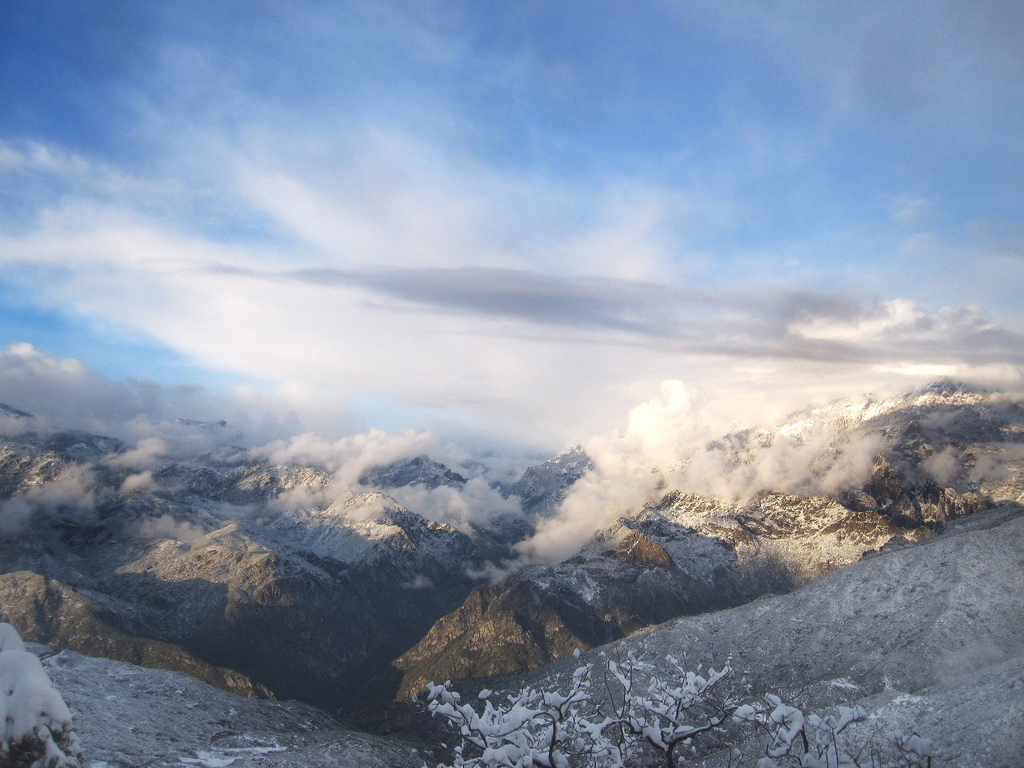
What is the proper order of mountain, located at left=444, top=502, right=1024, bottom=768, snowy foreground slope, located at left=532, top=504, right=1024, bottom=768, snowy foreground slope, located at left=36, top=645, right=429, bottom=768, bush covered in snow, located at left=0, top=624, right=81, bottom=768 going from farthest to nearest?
1. snowy foreground slope, located at left=36, top=645, right=429, bottom=768
2. snowy foreground slope, located at left=532, top=504, right=1024, bottom=768
3. mountain, located at left=444, top=502, right=1024, bottom=768
4. bush covered in snow, located at left=0, top=624, right=81, bottom=768

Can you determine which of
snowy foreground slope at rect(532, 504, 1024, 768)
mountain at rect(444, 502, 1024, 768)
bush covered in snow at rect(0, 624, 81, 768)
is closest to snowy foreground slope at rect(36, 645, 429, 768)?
mountain at rect(444, 502, 1024, 768)

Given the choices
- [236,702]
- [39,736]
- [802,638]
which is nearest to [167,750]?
[236,702]

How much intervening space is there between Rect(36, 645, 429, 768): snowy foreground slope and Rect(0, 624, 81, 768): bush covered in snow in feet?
360

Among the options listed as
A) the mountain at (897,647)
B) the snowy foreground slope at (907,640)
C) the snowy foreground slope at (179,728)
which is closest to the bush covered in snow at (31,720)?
the mountain at (897,647)

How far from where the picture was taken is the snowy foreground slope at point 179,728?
122250 millimetres

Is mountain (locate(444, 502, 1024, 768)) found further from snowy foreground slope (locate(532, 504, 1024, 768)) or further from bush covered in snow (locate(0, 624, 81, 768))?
bush covered in snow (locate(0, 624, 81, 768))

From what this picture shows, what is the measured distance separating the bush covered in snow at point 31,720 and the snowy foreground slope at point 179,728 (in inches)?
4325

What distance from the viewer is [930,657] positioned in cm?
13050

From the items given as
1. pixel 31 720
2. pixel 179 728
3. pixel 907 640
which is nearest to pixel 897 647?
pixel 907 640

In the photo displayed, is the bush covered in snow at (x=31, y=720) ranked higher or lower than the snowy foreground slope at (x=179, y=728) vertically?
higher

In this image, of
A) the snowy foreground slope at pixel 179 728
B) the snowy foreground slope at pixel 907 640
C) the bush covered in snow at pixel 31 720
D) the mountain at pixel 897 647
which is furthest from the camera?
the snowy foreground slope at pixel 179 728

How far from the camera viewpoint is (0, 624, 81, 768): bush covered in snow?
2698 centimetres

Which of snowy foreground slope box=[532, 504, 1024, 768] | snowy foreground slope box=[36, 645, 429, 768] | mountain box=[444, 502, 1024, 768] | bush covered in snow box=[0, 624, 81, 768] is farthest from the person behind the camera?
snowy foreground slope box=[36, 645, 429, 768]

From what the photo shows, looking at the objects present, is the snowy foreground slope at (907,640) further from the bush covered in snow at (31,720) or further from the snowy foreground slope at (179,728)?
the snowy foreground slope at (179,728)
